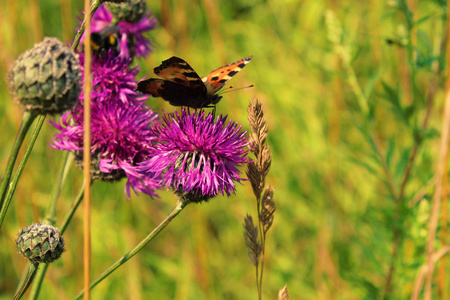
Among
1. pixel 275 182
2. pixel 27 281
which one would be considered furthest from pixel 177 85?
pixel 275 182

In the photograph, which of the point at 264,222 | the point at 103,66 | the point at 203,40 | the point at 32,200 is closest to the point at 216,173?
the point at 264,222

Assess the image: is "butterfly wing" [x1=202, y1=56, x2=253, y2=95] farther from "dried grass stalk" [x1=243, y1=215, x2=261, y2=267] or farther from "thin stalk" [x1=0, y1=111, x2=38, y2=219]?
"thin stalk" [x1=0, y1=111, x2=38, y2=219]

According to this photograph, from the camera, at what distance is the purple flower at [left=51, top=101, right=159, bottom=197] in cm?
199

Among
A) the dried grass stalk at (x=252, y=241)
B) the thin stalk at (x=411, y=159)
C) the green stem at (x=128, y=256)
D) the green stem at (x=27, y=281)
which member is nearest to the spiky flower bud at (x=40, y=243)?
the green stem at (x=27, y=281)

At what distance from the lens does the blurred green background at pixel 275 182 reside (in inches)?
136

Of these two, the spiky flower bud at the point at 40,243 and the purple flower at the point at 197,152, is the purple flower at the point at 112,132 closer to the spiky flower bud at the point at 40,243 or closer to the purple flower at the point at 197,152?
the purple flower at the point at 197,152

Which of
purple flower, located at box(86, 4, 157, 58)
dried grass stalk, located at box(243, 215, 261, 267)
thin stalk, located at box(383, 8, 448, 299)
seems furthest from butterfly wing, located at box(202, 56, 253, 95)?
thin stalk, located at box(383, 8, 448, 299)

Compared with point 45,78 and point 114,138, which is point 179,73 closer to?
point 114,138

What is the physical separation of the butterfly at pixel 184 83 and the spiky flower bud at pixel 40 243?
690 mm

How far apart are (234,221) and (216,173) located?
2.44 m

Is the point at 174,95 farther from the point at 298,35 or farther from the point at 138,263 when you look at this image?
the point at 298,35

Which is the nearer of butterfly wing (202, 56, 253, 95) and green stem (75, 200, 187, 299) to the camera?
green stem (75, 200, 187, 299)

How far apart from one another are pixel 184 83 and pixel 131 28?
0.54 m

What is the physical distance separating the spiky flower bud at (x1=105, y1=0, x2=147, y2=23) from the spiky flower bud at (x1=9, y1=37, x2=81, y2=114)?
0.95 meters
